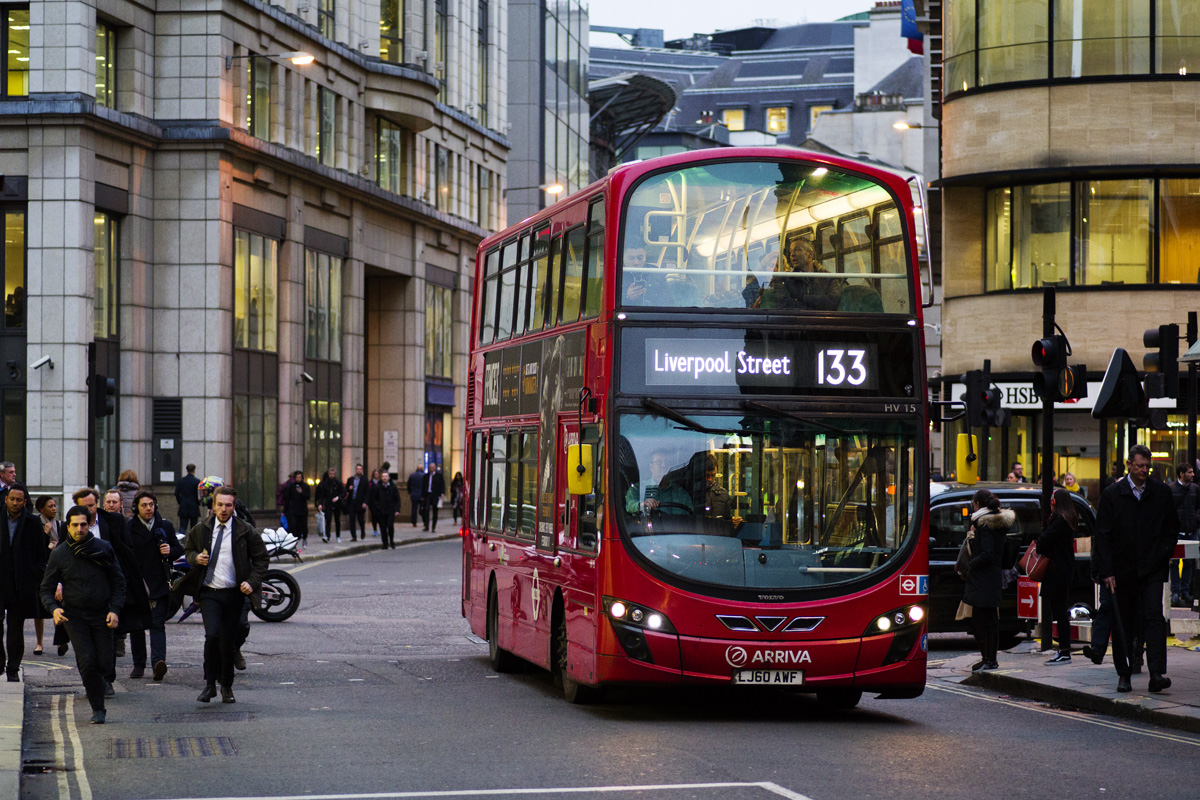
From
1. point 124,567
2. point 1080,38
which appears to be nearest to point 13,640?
point 124,567

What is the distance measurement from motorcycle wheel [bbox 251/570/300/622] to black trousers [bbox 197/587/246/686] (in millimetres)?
7731

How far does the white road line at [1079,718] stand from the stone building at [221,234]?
13.5 metres

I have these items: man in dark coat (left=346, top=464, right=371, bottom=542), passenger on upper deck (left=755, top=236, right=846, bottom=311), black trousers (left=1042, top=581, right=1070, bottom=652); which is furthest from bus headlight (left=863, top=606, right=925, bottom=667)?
man in dark coat (left=346, top=464, right=371, bottom=542)

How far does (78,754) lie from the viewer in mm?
11391

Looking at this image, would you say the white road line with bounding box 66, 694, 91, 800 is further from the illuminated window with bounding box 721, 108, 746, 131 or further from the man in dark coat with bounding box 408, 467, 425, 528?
the illuminated window with bounding box 721, 108, 746, 131

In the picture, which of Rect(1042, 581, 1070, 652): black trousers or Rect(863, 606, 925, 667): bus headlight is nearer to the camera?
Rect(863, 606, 925, 667): bus headlight

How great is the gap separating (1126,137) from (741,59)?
79.8 m

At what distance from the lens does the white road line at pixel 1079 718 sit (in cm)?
1208

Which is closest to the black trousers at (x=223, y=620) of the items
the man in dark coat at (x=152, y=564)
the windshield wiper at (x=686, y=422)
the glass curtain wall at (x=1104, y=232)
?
the man in dark coat at (x=152, y=564)

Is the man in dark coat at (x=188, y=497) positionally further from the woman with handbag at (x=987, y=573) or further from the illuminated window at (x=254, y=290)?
the woman with handbag at (x=987, y=573)

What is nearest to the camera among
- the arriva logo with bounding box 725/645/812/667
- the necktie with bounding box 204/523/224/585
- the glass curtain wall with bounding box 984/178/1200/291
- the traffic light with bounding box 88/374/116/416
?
the arriva logo with bounding box 725/645/812/667

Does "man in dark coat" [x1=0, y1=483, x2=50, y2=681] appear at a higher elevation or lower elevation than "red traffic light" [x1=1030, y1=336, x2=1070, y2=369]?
lower

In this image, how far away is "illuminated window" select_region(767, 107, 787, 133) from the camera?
103188 millimetres

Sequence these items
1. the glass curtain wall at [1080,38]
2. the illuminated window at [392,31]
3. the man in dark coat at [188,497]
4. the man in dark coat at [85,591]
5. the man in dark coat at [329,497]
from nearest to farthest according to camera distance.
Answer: the man in dark coat at [85,591]
the glass curtain wall at [1080,38]
the man in dark coat at [188,497]
the man in dark coat at [329,497]
the illuminated window at [392,31]
